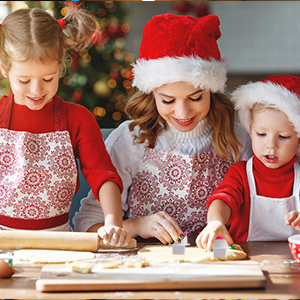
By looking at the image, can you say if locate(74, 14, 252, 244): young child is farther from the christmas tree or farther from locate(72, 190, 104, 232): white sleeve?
the christmas tree

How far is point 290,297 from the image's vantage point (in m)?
0.86

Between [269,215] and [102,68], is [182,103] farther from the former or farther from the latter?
[102,68]

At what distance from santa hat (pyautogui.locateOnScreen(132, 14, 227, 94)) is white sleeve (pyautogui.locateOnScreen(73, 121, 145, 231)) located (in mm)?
281

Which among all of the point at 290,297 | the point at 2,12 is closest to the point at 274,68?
the point at 2,12

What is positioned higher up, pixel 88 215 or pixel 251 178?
pixel 251 178

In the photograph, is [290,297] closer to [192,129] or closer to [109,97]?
[192,129]

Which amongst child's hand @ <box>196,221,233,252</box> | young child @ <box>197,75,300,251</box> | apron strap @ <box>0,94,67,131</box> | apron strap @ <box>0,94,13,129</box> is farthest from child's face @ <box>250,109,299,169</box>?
apron strap @ <box>0,94,13,129</box>

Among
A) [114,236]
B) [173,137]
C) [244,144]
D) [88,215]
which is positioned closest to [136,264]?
[114,236]

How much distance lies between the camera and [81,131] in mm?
1426

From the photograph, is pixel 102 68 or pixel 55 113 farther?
pixel 102 68

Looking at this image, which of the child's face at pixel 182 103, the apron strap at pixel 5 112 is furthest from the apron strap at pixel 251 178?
the apron strap at pixel 5 112

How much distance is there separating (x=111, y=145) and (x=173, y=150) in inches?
10.2

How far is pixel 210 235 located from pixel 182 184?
1.45 feet

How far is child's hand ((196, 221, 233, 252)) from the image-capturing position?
3.77 feet
